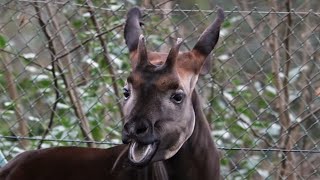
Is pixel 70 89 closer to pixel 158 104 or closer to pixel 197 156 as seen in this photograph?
pixel 197 156

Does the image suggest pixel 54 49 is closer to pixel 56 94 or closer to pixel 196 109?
pixel 56 94

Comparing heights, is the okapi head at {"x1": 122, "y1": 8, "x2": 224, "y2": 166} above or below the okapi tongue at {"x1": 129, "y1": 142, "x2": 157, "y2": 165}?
above

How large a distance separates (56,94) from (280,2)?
4.46 ft

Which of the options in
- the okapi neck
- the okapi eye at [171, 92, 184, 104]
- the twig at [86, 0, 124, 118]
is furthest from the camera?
the twig at [86, 0, 124, 118]

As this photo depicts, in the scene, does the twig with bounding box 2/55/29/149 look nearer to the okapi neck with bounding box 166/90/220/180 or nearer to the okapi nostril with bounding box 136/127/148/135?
the okapi neck with bounding box 166/90/220/180

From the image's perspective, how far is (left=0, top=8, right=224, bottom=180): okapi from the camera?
3.50m

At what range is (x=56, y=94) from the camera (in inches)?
214

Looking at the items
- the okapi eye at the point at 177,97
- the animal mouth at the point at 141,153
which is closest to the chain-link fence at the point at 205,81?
the okapi eye at the point at 177,97

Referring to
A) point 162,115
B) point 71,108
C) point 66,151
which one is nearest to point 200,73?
point 162,115

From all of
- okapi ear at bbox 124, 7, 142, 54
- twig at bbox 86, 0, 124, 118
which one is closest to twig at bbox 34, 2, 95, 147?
twig at bbox 86, 0, 124, 118

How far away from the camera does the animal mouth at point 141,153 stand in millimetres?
3500

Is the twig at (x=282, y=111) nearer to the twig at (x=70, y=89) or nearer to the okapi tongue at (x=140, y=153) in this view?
the twig at (x=70, y=89)

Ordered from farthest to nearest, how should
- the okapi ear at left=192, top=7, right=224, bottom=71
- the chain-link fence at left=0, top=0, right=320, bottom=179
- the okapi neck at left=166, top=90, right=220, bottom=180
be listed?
the chain-link fence at left=0, top=0, right=320, bottom=179, the okapi neck at left=166, top=90, right=220, bottom=180, the okapi ear at left=192, top=7, right=224, bottom=71

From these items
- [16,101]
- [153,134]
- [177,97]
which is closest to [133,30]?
[177,97]
